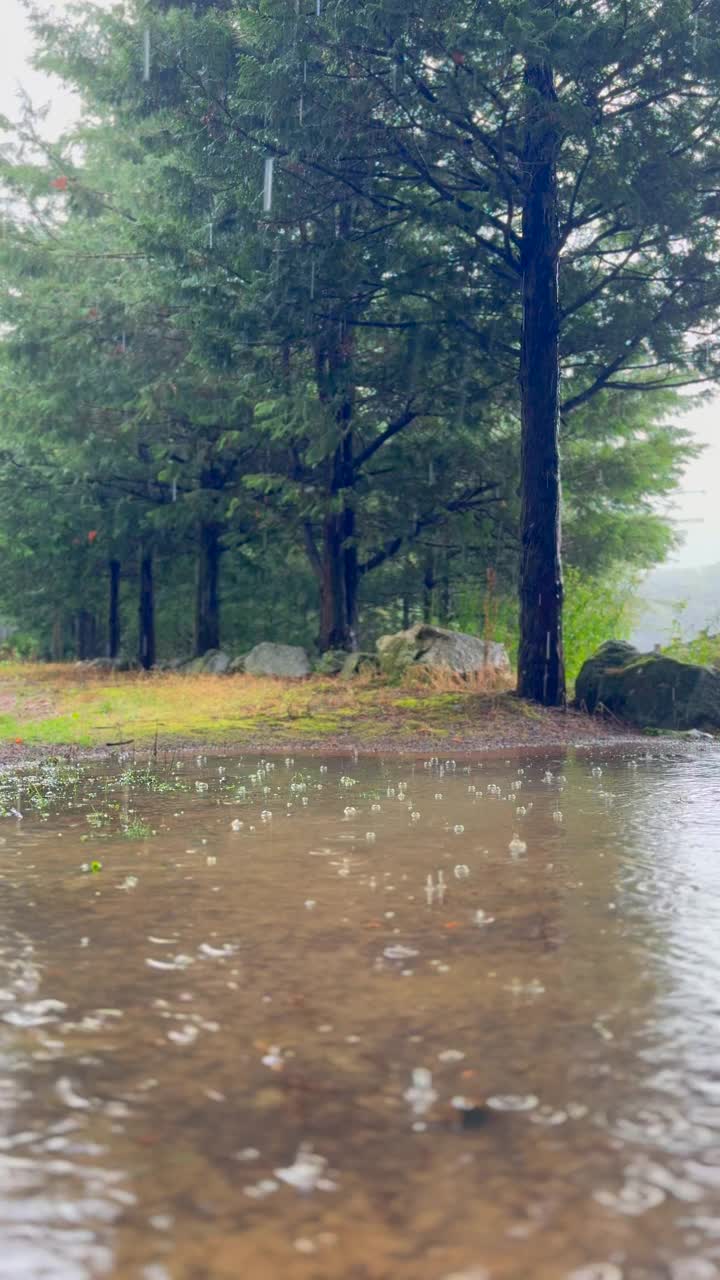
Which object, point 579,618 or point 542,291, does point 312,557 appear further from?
point 542,291

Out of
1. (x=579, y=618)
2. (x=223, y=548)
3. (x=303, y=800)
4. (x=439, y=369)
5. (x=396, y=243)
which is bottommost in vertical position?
(x=303, y=800)

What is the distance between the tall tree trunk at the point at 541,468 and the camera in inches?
567

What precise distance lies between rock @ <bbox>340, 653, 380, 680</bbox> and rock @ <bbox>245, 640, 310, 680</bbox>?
2212 millimetres

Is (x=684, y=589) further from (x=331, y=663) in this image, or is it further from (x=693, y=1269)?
(x=693, y=1269)

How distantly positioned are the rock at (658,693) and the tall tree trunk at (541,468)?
0.60m

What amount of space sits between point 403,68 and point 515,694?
7.86 m

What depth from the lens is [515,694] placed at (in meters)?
14.6

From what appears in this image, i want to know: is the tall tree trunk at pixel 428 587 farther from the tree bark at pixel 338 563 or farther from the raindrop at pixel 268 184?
the raindrop at pixel 268 184

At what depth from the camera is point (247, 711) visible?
1466cm

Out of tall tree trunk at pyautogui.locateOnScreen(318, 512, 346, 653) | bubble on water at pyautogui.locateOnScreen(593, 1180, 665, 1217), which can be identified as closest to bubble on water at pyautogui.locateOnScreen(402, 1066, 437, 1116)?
bubble on water at pyautogui.locateOnScreen(593, 1180, 665, 1217)

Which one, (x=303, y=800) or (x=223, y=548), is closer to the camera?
(x=303, y=800)

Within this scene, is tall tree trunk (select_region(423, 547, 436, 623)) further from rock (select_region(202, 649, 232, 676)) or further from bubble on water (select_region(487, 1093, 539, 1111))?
bubble on water (select_region(487, 1093, 539, 1111))

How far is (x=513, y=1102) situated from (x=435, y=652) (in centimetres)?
1539

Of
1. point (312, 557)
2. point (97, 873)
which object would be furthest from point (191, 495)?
point (97, 873)
